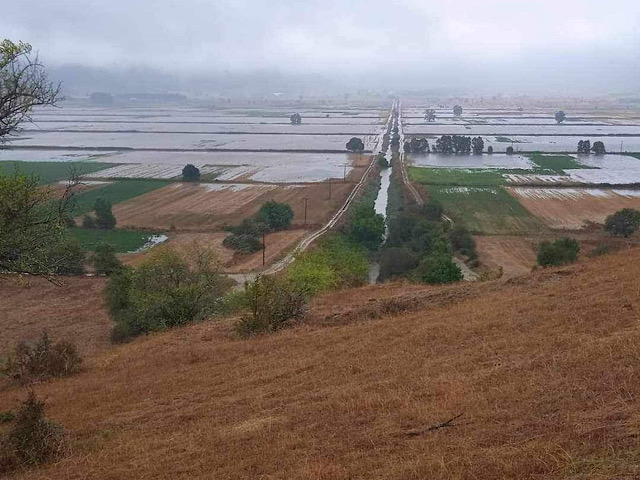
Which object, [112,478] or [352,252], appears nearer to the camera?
[112,478]

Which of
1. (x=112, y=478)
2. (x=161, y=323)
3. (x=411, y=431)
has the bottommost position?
(x=161, y=323)

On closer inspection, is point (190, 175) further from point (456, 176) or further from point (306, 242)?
point (456, 176)

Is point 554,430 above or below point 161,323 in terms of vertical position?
above

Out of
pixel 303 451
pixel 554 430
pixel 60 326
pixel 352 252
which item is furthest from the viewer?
pixel 352 252

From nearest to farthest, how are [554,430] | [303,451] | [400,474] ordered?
[400,474], [554,430], [303,451]

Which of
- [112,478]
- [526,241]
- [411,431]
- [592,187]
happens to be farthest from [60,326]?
[592,187]

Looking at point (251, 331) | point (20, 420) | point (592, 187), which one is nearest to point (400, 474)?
point (20, 420)

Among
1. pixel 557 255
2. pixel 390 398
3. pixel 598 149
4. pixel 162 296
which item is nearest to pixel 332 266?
pixel 557 255

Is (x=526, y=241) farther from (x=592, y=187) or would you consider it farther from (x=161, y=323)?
(x=161, y=323)
